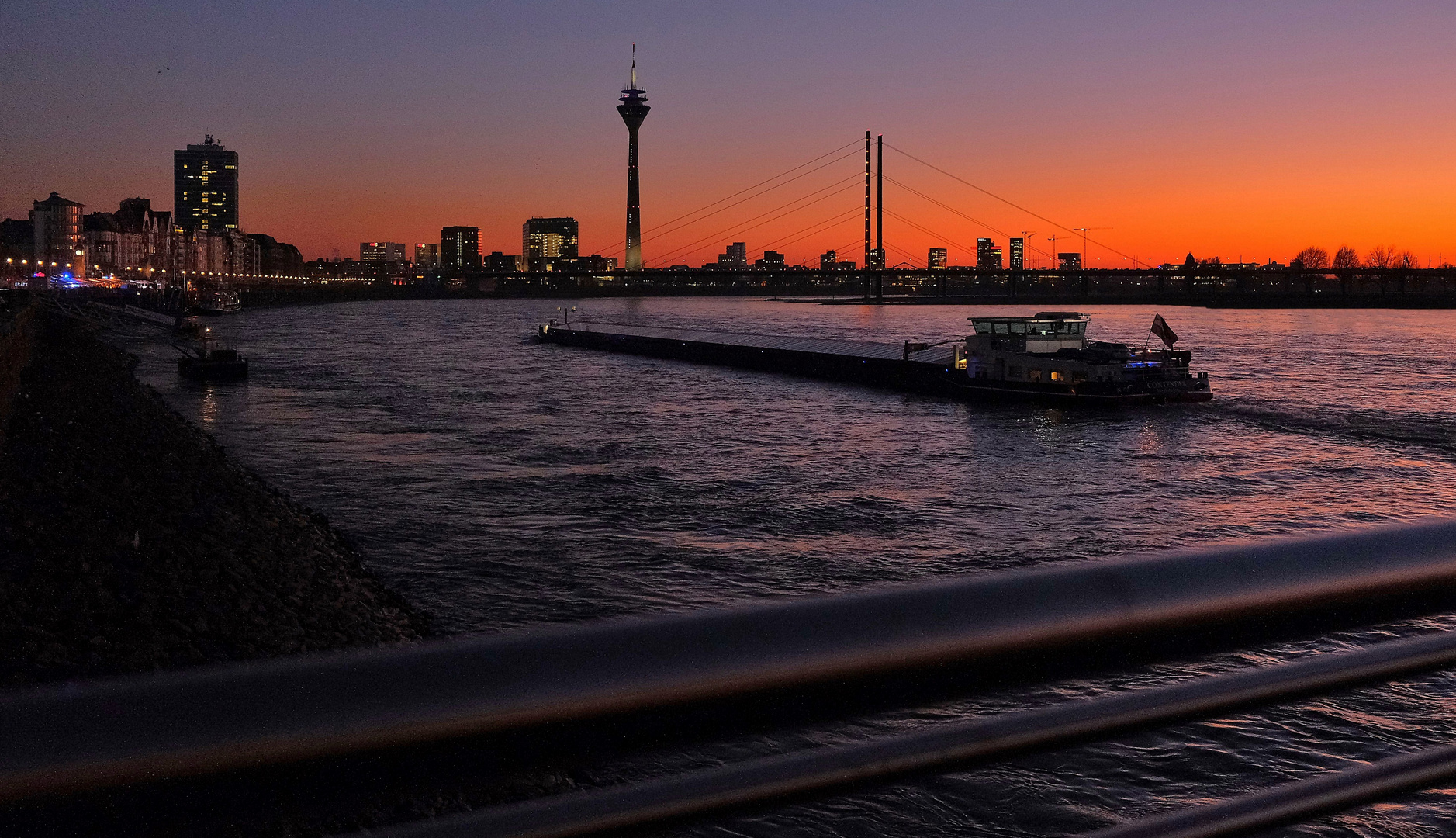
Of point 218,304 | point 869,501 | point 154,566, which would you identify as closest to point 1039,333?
point 869,501

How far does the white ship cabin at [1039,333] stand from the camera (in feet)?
144

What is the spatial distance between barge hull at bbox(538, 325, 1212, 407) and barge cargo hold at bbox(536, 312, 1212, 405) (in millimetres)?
43

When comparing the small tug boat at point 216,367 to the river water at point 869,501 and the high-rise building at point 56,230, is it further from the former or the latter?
the high-rise building at point 56,230

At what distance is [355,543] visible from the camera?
15.8 m

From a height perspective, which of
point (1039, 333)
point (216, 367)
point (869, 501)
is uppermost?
point (1039, 333)

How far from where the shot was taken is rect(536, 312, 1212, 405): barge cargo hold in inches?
1585

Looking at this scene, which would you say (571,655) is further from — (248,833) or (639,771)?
(639,771)

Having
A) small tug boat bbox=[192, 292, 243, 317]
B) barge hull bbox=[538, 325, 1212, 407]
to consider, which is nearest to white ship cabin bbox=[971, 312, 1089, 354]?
barge hull bbox=[538, 325, 1212, 407]

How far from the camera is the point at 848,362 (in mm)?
52719

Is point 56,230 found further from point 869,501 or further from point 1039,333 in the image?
point 869,501

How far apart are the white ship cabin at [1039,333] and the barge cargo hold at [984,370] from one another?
207 mm

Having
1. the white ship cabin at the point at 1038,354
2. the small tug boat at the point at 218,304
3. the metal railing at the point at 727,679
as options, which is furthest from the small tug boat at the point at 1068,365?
the small tug boat at the point at 218,304

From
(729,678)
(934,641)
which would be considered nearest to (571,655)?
(729,678)

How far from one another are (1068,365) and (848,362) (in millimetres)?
13059
